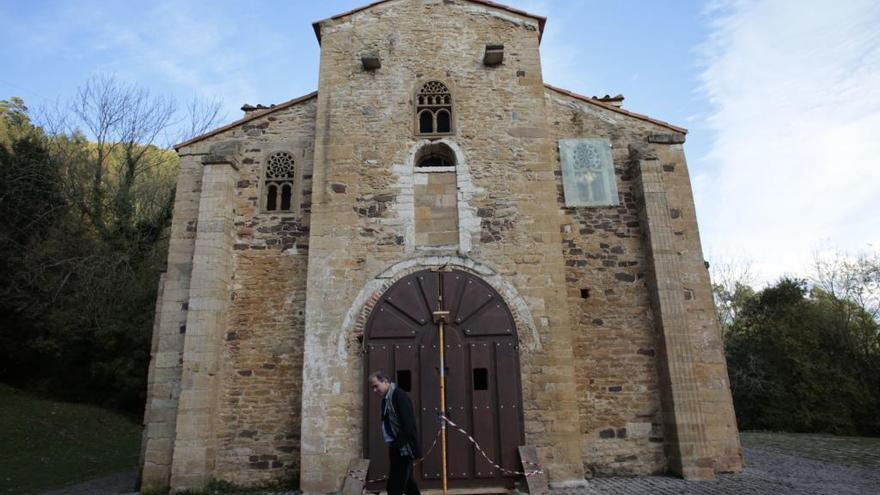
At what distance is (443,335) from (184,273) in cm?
496

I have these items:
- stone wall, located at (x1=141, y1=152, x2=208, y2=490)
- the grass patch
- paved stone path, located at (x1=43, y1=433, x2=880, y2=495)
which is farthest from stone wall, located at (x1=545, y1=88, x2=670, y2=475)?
the grass patch

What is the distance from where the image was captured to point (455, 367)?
8445 mm

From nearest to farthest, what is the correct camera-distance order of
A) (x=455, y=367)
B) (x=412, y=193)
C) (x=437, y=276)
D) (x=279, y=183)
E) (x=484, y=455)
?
(x=484, y=455)
(x=455, y=367)
(x=437, y=276)
(x=412, y=193)
(x=279, y=183)

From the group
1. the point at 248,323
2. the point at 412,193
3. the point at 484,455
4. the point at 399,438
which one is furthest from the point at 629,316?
the point at 248,323

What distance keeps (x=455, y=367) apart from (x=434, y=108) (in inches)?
196

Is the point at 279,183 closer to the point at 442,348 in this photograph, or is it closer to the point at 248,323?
the point at 248,323

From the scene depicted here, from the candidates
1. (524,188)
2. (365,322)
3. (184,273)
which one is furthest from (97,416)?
(524,188)

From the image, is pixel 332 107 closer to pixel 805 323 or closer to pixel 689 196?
pixel 689 196

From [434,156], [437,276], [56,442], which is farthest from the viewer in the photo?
[56,442]

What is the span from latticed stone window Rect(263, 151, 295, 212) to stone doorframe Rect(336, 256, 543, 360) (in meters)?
2.54

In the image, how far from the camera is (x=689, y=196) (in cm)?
1005

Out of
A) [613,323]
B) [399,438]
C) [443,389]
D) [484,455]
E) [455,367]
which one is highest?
[613,323]

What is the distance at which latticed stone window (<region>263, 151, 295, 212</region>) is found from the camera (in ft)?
33.3

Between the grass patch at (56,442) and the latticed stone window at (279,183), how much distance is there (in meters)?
6.51
